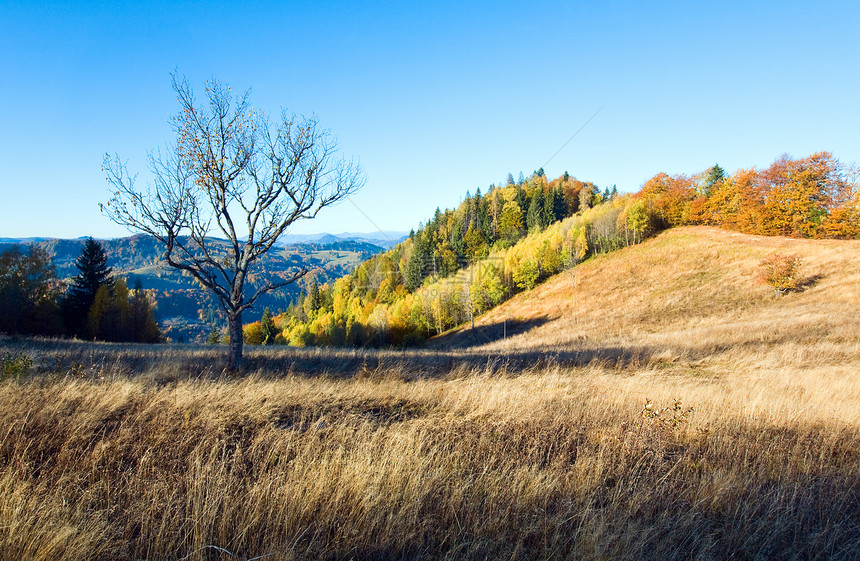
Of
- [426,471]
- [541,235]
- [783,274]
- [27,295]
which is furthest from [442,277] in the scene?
[426,471]

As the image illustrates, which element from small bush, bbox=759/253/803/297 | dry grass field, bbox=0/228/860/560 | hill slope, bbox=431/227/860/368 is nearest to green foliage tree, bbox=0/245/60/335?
hill slope, bbox=431/227/860/368

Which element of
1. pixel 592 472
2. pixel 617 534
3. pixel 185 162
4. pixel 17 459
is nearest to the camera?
pixel 617 534

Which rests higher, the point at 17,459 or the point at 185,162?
the point at 185,162

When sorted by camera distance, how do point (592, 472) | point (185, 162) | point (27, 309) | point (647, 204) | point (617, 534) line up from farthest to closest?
point (647, 204)
point (27, 309)
point (185, 162)
point (592, 472)
point (617, 534)

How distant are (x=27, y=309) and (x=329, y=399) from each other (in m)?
52.6

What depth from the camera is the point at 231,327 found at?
34.6 feet

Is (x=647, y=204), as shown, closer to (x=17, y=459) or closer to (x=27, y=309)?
(x=17, y=459)

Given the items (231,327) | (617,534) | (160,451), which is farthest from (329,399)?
(231,327)

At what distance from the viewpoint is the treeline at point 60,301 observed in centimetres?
3912

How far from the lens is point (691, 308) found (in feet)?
120

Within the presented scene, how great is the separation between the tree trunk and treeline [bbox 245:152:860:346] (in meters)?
45.1

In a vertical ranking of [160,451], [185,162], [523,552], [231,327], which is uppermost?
[185,162]

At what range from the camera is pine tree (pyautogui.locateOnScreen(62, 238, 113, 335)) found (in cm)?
4094

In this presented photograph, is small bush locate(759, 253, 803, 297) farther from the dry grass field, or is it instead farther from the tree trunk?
the tree trunk
